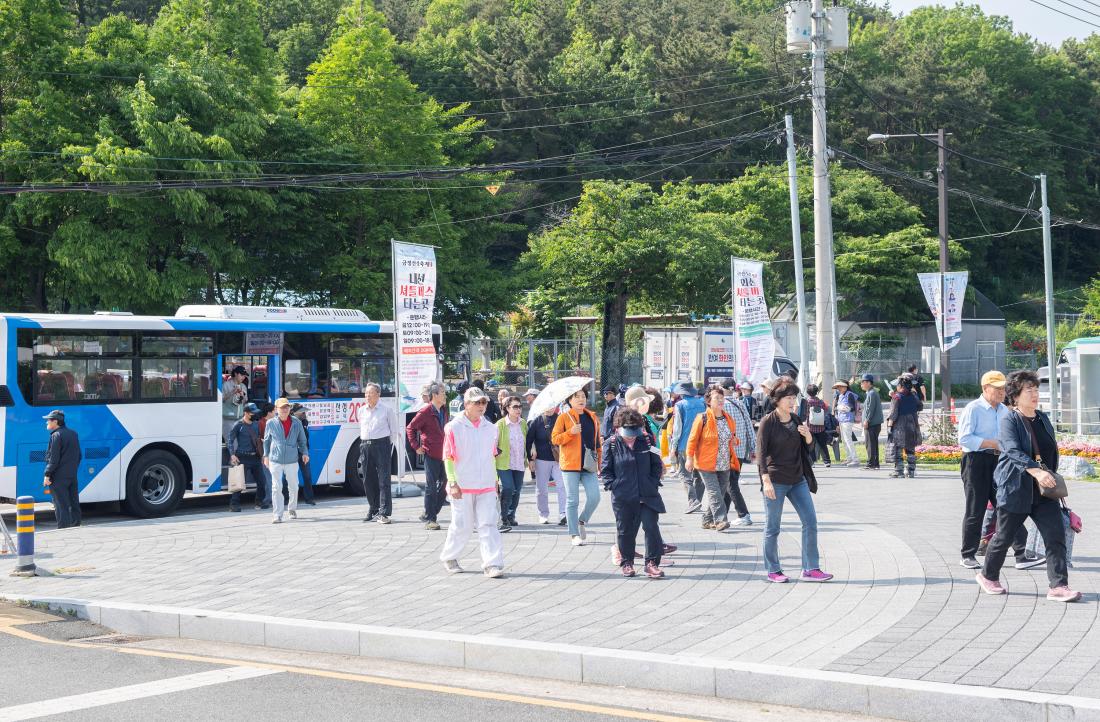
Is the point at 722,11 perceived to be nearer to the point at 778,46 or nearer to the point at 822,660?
the point at 778,46

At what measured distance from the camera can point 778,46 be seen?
228ft

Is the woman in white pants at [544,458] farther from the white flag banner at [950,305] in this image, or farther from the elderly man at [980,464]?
the white flag banner at [950,305]

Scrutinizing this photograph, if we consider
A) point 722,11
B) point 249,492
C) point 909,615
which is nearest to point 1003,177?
point 722,11

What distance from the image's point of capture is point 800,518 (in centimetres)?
966

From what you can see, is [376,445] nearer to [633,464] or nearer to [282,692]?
[633,464]

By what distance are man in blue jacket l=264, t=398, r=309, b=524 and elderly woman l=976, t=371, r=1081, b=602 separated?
9.47 metres

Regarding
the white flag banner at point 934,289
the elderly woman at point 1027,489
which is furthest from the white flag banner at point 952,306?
the elderly woman at point 1027,489

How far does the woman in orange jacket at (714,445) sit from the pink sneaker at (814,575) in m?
3.21

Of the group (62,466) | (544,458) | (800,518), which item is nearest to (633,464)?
(800,518)

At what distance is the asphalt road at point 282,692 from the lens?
638cm

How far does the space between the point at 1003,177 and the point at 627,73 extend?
2435 centimetres

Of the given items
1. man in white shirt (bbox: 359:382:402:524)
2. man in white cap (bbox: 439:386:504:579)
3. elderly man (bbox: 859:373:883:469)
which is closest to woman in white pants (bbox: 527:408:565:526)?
man in white shirt (bbox: 359:382:402:524)

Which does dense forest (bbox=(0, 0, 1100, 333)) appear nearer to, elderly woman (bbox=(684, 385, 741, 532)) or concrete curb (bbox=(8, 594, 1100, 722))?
elderly woman (bbox=(684, 385, 741, 532))

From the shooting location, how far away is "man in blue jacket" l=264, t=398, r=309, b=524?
1531 cm
